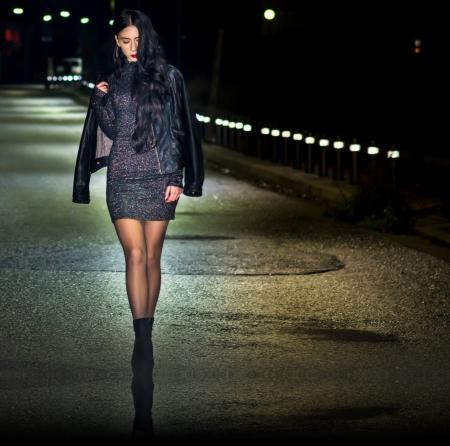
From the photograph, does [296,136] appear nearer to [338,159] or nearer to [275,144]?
[275,144]

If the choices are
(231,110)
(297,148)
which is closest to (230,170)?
(297,148)

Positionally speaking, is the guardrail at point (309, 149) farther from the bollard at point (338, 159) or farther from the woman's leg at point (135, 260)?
the woman's leg at point (135, 260)

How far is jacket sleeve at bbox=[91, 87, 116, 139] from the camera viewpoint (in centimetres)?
686

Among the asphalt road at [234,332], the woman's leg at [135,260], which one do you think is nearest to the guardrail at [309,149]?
the asphalt road at [234,332]

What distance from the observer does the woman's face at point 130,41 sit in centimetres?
685

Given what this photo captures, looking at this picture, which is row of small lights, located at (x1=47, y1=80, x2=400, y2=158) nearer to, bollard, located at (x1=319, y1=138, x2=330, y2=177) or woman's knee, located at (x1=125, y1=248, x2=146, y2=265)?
bollard, located at (x1=319, y1=138, x2=330, y2=177)

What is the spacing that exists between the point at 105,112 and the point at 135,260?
29.6 inches

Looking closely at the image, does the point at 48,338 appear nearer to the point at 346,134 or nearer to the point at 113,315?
the point at 113,315

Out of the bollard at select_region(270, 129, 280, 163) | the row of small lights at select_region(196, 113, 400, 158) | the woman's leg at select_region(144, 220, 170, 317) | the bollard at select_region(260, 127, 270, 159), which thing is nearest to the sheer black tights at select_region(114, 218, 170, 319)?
the woman's leg at select_region(144, 220, 170, 317)

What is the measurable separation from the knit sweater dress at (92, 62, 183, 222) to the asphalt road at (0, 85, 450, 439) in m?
0.87

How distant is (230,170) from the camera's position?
2425 centimetres

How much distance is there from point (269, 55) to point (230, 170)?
6432mm

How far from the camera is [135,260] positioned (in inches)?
272

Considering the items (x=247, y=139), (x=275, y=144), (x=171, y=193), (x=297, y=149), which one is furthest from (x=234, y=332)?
(x=247, y=139)
